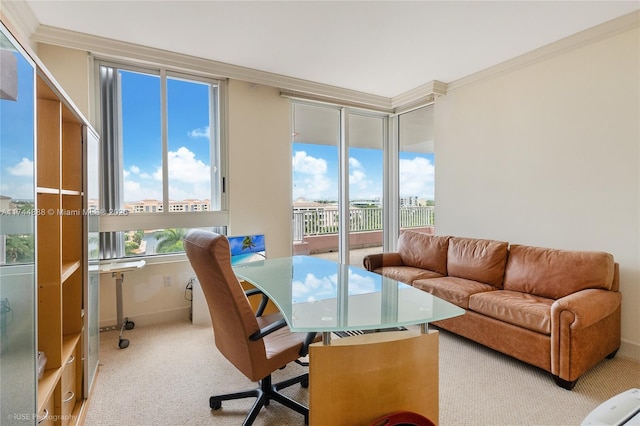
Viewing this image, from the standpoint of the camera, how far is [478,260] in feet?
10.6

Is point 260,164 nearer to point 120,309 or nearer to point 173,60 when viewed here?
point 173,60

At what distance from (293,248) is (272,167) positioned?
1115 millimetres

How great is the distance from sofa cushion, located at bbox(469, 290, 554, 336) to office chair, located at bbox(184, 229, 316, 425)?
166 cm

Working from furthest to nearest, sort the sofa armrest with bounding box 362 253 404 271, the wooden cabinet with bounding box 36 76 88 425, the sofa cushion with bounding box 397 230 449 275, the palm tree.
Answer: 1. the sofa armrest with bounding box 362 253 404 271
2. the sofa cushion with bounding box 397 230 449 275
3. the palm tree
4. the wooden cabinet with bounding box 36 76 88 425

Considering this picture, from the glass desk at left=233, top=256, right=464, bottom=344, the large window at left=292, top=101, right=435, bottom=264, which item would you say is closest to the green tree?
the glass desk at left=233, top=256, right=464, bottom=344

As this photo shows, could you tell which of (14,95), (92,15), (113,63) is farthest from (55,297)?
(113,63)

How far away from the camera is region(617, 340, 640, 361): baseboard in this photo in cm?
252

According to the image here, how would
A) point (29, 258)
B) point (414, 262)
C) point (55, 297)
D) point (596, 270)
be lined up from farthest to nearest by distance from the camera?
1. point (414, 262)
2. point (596, 270)
3. point (55, 297)
4. point (29, 258)

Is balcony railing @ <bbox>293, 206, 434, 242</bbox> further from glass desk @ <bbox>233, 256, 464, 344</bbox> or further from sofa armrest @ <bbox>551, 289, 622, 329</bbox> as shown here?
sofa armrest @ <bbox>551, 289, 622, 329</bbox>

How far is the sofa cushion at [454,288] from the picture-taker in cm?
281

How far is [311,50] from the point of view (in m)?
3.10

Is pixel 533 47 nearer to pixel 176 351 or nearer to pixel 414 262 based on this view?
pixel 414 262

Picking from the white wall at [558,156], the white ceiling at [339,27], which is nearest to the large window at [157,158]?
the white ceiling at [339,27]

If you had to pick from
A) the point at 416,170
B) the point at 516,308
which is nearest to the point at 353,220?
the point at 416,170
